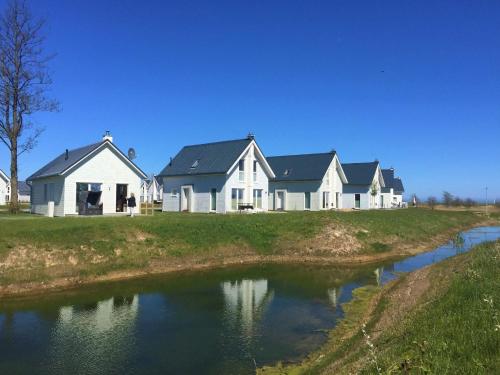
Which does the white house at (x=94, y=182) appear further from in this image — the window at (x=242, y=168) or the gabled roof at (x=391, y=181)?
the gabled roof at (x=391, y=181)

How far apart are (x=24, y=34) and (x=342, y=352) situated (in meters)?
35.1

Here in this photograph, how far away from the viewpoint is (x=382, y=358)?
688cm

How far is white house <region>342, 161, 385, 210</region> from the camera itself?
59875 mm

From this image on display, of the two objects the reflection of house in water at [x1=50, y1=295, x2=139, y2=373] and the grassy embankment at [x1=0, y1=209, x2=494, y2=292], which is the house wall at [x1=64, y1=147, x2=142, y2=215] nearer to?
the grassy embankment at [x1=0, y1=209, x2=494, y2=292]

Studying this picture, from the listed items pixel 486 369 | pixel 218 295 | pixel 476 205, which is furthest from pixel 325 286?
pixel 476 205

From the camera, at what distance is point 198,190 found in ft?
135

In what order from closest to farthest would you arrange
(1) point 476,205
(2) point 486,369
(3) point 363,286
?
(2) point 486,369 → (3) point 363,286 → (1) point 476,205

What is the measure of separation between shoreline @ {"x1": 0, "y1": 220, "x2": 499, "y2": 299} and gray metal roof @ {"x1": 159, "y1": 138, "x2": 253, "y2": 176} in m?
12.1

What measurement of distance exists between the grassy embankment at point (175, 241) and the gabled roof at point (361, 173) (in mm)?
19982

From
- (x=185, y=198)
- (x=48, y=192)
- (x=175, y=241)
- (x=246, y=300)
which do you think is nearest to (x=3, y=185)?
(x=48, y=192)

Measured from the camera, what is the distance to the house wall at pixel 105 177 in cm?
3119

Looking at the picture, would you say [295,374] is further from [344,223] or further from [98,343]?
[344,223]

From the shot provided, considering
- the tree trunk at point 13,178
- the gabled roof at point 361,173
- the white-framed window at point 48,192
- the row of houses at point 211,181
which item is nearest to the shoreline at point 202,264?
the row of houses at point 211,181

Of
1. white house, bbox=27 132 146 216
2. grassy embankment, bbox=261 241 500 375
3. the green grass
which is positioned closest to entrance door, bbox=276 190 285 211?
white house, bbox=27 132 146 216
